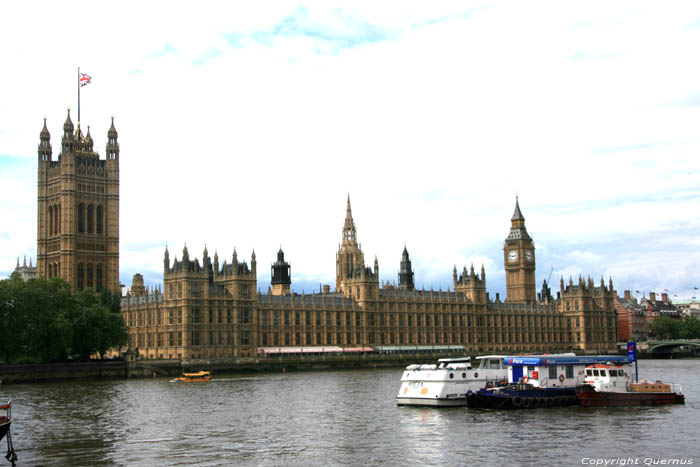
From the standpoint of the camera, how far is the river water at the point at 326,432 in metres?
48.4

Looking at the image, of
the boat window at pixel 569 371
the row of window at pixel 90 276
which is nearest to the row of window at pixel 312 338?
the row of window at pixel 90 276

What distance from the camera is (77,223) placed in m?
194

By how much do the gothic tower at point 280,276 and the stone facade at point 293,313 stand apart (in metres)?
0.19

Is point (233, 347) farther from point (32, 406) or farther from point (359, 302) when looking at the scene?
point (32, 406)

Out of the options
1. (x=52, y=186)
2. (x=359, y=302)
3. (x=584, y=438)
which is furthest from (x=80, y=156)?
(x=584, y=438)

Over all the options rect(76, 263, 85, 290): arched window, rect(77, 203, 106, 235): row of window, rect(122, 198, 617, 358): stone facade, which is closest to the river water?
rect(122, 198, 617, 358): stone facade

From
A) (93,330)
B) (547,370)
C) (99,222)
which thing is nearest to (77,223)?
(99,222)

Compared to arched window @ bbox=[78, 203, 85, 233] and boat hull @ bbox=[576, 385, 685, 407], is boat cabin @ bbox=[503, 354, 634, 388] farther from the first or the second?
arched window @ bbox=[78, 203, 85, 233]

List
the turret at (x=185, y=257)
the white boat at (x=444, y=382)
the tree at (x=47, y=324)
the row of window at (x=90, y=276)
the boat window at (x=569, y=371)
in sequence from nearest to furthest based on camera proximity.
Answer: the white boat at (x=444, y=382), the boat window at (x=569, y=371), the tree at (x=47, y=324), the turret at (x=185, y=257), the row of window at (x=90, y=276)

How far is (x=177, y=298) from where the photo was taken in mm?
138125

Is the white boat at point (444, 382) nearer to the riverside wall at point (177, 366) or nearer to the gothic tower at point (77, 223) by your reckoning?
the riverside wall at point (177, 366)

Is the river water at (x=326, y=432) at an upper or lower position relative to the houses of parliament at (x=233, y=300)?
lower

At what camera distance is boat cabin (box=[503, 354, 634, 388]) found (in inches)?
2835

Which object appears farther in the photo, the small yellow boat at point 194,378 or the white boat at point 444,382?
the small yellow boat at point 194,378
